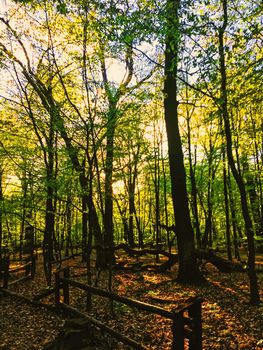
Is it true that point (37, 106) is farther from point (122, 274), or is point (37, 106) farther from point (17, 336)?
point (122, 274)

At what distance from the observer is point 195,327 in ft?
14.5

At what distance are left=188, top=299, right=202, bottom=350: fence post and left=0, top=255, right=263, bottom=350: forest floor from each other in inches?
47.7

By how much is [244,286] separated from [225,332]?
416cm

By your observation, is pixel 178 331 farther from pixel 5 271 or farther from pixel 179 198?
pixel 5 271

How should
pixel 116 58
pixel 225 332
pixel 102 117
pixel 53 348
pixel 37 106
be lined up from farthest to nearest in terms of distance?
1. pixel 37 106
2. pixel 116 58
3. pixel 102 117
4. pixel 225 332
5. pixel 53 348

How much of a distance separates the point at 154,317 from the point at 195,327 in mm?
3041

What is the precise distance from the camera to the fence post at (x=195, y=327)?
14.3 feet

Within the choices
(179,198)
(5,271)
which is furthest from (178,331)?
(5,271)

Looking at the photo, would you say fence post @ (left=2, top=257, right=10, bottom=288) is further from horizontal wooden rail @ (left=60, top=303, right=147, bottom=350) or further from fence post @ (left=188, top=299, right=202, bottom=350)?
fence post @ (left=188, top=299, right=202, bottom=350)

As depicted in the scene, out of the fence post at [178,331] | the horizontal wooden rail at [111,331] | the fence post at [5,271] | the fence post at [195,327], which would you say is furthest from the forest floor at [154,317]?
the fence post at [178,331]

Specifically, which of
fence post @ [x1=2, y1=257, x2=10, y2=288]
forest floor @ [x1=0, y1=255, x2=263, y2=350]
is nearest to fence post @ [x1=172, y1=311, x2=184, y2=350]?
forest floor @ [x1=0, y1=255, x2=263, y2=350]

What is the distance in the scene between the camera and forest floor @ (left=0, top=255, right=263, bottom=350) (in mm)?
5738

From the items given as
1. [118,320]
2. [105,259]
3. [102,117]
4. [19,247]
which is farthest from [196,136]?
[19,247]

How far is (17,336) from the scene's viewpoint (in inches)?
269
